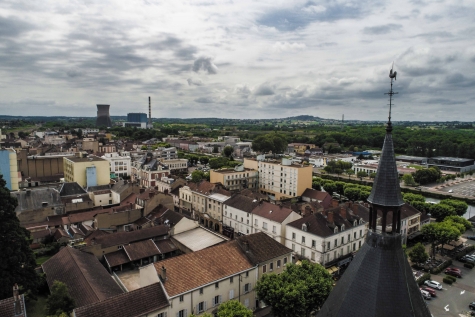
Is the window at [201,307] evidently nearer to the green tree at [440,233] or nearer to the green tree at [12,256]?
the green tree at [12,256]

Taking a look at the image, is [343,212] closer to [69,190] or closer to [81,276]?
[81,276]

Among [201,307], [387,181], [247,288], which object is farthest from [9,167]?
[387,181]

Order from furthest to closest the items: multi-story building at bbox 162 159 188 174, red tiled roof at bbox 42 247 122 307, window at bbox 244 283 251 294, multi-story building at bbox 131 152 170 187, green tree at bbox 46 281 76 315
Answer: multi-story building at bbox 162 159 188 174
multi-story building at bbox 131 152 170 187
window at bbox 244 283 251 294
red tiled roof at bbox 42 247 122 307
green tree at bbox 46 281 76 315

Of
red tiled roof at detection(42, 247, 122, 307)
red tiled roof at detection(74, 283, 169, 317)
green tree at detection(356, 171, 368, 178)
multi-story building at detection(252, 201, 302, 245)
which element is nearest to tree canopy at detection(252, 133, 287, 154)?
green tree at detection(356, 171, 368, 178)

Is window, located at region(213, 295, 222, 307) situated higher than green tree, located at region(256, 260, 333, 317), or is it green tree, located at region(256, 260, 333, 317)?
green tree, located at region(256, 260, 333, 317)

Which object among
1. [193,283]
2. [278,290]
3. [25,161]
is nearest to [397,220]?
[278,290]

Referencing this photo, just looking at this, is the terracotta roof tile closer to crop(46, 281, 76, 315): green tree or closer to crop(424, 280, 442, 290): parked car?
crop(46, 281, 76, 315): green tree

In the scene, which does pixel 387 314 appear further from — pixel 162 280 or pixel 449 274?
pixel 449 274
